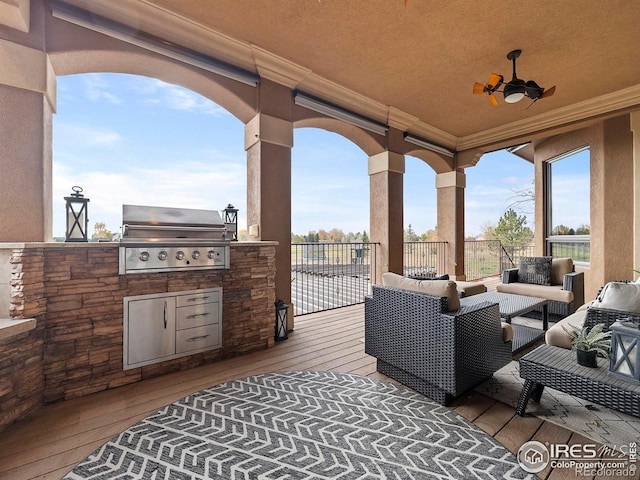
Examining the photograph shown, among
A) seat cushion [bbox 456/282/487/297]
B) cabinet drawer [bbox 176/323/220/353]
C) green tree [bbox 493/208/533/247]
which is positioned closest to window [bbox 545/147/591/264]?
seat cushion [bbox 456/282/487/297]

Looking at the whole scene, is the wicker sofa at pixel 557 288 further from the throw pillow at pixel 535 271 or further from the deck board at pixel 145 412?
the deck board at pixel 145 412

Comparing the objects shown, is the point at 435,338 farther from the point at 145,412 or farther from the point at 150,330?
the point at 150,330

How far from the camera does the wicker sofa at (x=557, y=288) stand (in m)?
3.64

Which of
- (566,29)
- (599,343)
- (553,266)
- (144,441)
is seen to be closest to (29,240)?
(144,441)

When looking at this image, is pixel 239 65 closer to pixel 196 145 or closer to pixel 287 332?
pixel 196 145

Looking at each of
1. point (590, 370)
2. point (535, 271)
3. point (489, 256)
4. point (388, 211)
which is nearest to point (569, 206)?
point (535, 271)

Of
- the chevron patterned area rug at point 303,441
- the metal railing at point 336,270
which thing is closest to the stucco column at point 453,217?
the metal railing at point 336,270

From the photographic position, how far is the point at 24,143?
2115 millimetres

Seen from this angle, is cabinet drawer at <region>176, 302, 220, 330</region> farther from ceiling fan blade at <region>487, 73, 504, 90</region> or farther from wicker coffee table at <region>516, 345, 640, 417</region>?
ceiling fan blade at <region>487, 73, 504, 90</region>

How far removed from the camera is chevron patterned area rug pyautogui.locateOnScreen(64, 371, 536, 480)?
136 centimetres

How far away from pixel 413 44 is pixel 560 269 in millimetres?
3691

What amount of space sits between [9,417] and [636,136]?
7.67 meters

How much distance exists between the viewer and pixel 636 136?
435cm

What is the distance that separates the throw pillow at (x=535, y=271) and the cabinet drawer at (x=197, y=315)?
4345 mm
